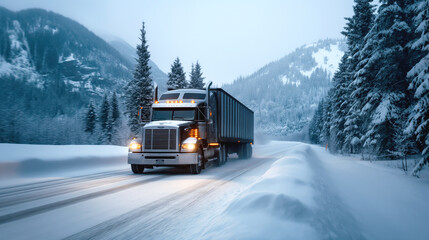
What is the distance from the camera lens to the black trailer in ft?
48.2

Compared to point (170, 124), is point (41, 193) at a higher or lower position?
lower

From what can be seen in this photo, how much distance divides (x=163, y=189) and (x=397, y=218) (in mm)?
5533

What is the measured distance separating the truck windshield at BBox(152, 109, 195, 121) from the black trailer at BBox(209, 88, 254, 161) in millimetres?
1523

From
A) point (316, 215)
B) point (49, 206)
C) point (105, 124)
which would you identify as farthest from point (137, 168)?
point (105, 124)

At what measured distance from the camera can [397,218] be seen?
5.75m

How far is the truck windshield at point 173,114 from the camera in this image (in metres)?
12.6

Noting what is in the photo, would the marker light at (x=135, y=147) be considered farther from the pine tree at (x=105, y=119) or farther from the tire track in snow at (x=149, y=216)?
the pine tree at (x=105, y=119)

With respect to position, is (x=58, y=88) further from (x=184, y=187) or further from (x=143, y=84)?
(x=184, y=187)

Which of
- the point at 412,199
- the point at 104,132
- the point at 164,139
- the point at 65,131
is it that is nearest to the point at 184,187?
the point at 164,139

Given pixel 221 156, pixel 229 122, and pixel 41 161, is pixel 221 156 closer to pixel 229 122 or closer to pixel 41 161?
pixel 229 122

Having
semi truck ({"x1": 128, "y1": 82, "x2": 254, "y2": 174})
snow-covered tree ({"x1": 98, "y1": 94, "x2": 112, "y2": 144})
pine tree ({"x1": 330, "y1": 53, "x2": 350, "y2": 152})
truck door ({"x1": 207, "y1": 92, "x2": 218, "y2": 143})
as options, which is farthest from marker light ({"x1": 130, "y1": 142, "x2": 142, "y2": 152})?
snow-covered tree ({"x1": 98, "y1": 94, "x2": 112, "y2": 144})

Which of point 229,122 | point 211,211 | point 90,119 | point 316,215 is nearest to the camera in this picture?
point 316,215

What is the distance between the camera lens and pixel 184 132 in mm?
11586

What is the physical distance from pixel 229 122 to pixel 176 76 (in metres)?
26.4
